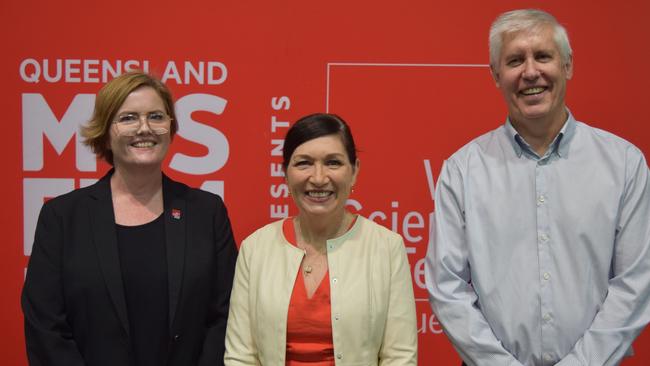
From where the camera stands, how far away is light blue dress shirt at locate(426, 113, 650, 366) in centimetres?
205

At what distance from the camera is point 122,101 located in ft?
7.67

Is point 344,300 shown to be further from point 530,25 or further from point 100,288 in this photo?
point 530,25

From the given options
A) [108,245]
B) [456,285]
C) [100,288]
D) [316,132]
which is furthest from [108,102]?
[456,285]

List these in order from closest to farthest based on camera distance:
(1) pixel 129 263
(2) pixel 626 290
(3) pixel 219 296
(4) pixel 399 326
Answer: (2) pixel 626 290, (4) pixel 399 326, (1) pixel 129 263, (3) pixel 219 296

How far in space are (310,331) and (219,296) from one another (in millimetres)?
444

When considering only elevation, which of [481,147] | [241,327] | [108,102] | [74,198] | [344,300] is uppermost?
[108,102]

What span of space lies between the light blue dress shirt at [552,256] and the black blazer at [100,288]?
31.1 inches

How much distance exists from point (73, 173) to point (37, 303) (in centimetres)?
127

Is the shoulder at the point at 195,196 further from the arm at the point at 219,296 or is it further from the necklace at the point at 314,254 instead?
the necklace at the point at 314,254

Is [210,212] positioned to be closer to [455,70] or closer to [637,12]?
[455,70]

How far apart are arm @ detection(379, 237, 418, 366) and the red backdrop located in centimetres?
122

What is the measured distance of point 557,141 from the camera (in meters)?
2.13

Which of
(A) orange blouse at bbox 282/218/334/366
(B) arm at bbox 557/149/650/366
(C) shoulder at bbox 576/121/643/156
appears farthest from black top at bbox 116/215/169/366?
(C) shoulder at bbox 576/121/643/156

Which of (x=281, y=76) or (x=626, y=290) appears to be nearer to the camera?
(x=626, y=290)
